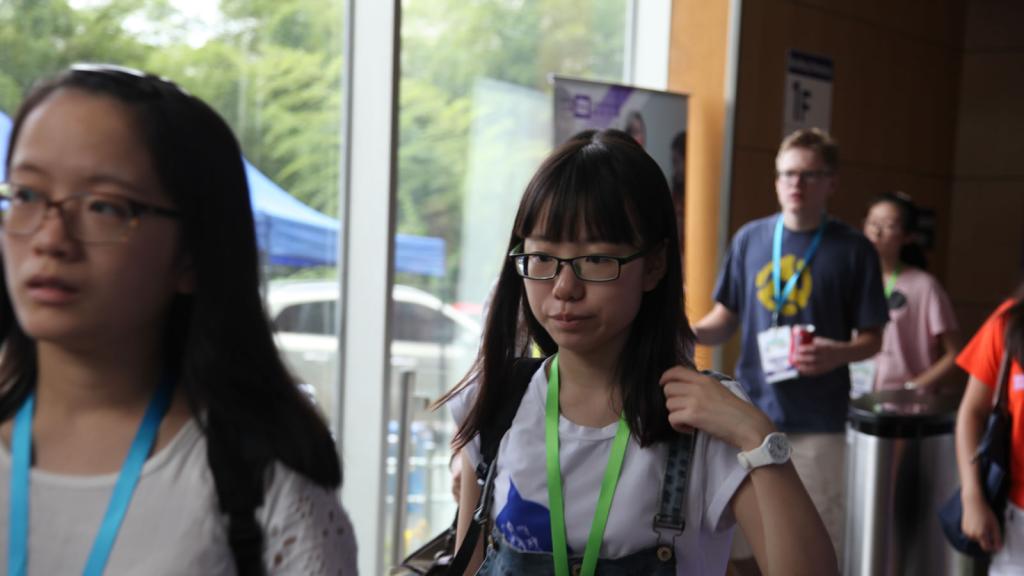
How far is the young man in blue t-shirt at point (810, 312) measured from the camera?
425cm

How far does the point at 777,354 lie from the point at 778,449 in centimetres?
271

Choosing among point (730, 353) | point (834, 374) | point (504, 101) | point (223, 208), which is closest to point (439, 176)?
point (504, 101)

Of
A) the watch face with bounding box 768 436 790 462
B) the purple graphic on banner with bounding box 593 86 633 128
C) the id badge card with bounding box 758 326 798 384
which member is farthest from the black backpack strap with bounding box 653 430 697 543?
the purple graphic on banner with bounding box 593 86 633 128

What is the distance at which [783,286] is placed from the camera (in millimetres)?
4367

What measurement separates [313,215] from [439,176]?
29.2 inches

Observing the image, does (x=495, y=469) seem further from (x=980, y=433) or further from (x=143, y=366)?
(x=980, y=433)

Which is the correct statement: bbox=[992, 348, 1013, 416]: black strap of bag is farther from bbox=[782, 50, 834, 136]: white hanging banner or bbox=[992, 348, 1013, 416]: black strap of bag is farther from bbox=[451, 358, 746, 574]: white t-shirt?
bbox=[782, 50, 834, 136]: white hanging banner

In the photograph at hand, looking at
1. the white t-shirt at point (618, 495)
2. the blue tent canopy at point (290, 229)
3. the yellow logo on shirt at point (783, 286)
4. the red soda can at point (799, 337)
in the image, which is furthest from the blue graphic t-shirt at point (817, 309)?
the white t-shirt at point (618, 495)

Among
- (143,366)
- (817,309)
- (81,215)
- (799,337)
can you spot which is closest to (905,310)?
(817,309)

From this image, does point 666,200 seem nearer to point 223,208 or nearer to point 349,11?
point 223,208

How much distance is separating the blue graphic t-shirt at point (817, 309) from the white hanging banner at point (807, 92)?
257cm

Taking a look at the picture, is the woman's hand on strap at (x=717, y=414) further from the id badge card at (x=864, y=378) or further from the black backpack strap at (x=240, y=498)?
the id badge card at (x=864, y=378)

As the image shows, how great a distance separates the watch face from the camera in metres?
1.58

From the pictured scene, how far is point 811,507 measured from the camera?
1611 mm
